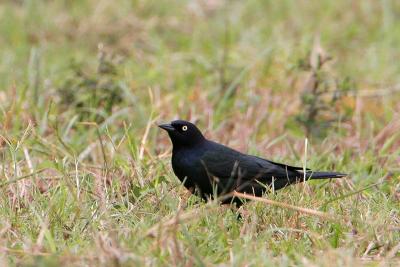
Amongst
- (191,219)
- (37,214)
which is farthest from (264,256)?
(37,214)

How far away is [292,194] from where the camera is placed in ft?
16.3

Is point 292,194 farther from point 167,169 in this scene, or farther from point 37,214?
point 37,214

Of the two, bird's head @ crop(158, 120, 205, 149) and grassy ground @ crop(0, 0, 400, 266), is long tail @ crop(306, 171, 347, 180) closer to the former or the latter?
grassy ground @ crop(0, 0, 400, 266)


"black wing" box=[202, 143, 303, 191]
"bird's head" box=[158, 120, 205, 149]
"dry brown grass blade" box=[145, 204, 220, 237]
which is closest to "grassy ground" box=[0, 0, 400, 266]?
"dry brown grass blade" box=[145, 204, 220, 237]

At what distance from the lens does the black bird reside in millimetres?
5172

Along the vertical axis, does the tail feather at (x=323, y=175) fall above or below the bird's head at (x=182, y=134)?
below

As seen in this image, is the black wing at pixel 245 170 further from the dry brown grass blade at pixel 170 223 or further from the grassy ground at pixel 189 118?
the dry brown grass blade at pixel 170 223

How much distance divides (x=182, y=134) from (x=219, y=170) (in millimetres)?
315

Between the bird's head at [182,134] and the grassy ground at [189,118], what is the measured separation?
241 mm

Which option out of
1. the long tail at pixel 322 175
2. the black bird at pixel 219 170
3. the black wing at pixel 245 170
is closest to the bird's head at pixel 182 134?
the black bird at pixel 219 170

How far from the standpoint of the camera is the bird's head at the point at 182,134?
5.38m

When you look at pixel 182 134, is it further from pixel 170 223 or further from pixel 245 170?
pixel 170 223

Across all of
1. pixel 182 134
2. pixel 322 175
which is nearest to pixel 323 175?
pixel 322 175

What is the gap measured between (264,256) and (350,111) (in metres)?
3.49
